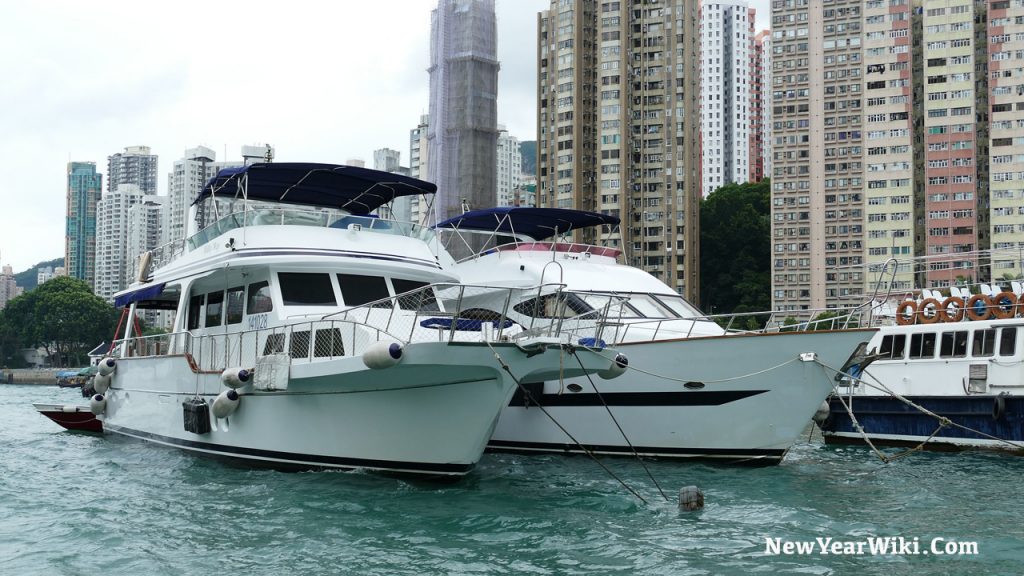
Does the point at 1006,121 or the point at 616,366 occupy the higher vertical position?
the point at 1006,121

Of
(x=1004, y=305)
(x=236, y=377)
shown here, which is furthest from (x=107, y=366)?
(x=1004, y=305)

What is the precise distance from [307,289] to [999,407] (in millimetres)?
13169

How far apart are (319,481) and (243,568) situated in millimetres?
4010

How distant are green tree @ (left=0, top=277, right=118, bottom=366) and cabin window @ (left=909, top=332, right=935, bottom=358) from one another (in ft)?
249

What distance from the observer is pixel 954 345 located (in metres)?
19.2

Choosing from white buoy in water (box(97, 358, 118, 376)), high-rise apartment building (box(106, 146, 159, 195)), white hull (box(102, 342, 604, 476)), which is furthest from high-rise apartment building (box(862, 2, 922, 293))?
high-rise apartment building (box(106, 146, 159, 195))

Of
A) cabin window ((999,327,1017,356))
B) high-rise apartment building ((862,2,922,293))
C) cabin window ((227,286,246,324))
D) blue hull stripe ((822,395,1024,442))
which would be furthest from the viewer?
high-rise apartment building ((862,2,922,293))

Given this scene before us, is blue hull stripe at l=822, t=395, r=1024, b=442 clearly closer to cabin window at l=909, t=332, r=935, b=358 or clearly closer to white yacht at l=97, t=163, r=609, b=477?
cabin window at l=909, t=332, r=935, b=358

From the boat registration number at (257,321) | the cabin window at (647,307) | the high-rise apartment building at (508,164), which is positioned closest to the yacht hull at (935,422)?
the cabin window at (647,307)

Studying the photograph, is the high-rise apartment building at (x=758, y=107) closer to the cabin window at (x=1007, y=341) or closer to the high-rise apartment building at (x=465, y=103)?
the high-rise apartment building at (x=465, y=103)

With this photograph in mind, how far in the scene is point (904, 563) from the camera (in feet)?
28.6

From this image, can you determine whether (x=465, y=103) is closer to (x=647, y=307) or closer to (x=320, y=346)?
(x=647, y=307)

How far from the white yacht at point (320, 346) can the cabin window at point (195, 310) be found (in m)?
0.04

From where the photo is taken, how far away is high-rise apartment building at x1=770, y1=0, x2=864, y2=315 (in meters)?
72.1
